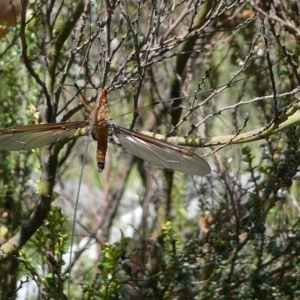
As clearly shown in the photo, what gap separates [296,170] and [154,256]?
1009 millimetres

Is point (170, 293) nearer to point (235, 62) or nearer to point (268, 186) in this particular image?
point (268, 186)

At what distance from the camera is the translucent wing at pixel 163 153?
2.24 meters

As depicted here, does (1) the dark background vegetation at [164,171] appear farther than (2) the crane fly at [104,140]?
Yes

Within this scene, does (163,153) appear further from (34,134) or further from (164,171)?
(164,171)

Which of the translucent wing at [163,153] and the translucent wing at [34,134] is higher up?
the translucent wing at [34,134]

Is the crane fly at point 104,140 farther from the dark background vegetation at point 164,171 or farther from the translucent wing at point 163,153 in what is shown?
the dark background vegetation at point 164,171

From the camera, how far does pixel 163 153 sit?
2.30 m

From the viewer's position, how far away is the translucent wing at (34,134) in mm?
2379

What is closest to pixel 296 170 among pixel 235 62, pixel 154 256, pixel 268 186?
pixel 268 186

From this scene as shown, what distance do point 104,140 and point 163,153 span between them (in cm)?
23

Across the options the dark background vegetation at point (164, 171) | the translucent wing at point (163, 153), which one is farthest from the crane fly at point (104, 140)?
the dark background vegetation at point (164, 171)

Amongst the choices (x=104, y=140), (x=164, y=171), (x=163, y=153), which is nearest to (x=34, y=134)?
(x=104, y=140)

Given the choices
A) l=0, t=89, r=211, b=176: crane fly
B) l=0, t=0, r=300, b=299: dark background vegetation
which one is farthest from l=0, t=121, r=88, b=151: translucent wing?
l=0, t=0, r=300, b=299: dark background vegetation

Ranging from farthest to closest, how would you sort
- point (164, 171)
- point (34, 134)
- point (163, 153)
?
point (164, 171)
point (34, 134)
point (163, 153)
